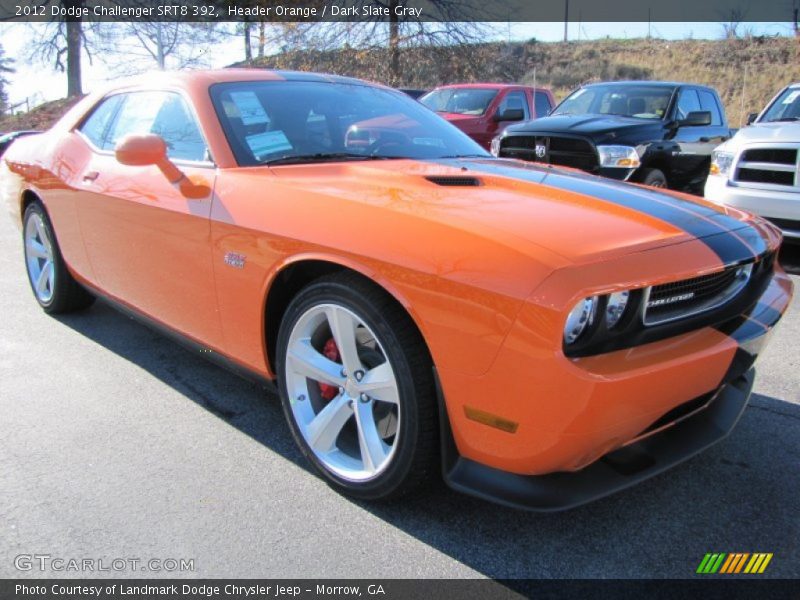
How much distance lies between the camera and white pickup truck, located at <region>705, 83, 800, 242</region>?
5.66 metres

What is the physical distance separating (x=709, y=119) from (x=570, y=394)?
24.4ft

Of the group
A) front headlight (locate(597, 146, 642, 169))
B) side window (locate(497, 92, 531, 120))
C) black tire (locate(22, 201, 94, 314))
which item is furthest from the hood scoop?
side window (locate(497, 92, 531, 120))

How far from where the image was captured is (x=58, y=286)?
4.26 metres

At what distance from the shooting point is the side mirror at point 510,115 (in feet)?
29.3

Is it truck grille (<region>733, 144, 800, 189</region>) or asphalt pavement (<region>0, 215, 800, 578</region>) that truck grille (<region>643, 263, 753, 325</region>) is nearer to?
asphalt pavement (<region>0, 215, 800, 578</region>)

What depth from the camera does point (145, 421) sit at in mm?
3006

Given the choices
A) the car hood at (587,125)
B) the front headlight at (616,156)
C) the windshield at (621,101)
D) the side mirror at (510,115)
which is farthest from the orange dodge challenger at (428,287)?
the side mirror at (510,115)

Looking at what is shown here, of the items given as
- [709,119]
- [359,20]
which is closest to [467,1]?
[359,20]

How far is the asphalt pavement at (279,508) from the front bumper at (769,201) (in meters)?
2.93

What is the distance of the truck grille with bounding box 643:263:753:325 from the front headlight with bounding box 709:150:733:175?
4546 mm

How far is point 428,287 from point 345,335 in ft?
1.59

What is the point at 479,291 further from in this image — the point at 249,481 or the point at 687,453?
the point at 249,481

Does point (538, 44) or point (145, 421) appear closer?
point (145, 421)

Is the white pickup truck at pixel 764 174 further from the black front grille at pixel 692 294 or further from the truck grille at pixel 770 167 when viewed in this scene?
the black front grille at pixel 692 294
